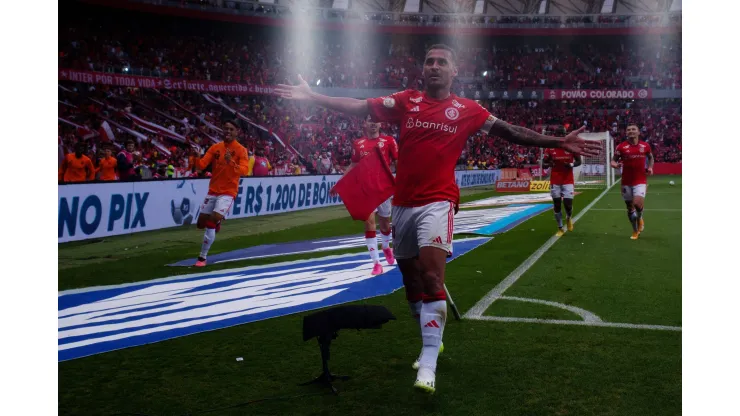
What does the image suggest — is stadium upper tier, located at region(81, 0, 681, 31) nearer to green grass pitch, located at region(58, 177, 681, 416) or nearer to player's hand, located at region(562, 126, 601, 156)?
green grass pitch, located at region(58, 177, 681, 416)

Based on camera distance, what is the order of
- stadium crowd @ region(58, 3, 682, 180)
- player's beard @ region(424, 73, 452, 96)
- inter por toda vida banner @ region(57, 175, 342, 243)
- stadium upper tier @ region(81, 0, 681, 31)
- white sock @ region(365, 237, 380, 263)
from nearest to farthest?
player's beard @ region(424, 73, 452, 96), white sock @ region(365, 237, 380, 263), inter por toda vida banner @ region(57, 175, 342, 243), stadium crowd @ region(58, 3, 682, 180), stadium upper tier @ region(81, 0, 681, 31)

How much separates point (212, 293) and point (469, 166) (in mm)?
32789

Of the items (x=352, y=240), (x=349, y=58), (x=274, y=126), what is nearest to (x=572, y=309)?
(x=352, y=240)

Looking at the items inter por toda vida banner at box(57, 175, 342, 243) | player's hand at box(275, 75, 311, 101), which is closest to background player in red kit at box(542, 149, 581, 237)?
inter por toda vida banner at box(57, 175, 342, 243)

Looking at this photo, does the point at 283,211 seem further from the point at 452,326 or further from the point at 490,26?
the point at 490,26

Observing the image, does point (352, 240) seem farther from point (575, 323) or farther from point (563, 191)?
point (575, 323)

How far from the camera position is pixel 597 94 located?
51219 mm

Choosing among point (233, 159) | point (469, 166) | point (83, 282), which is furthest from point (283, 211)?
point (469, 166)

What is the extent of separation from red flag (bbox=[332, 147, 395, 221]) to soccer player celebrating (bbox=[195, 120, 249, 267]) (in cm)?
464

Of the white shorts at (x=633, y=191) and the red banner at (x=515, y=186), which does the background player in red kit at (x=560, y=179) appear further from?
the red banner at (x=515, y=186)

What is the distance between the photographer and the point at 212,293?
7398 mm

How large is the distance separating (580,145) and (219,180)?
655cm

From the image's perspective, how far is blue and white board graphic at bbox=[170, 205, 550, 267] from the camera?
10.7 meters

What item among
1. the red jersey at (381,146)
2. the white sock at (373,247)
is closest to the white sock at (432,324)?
the red jersey at (381,146)
